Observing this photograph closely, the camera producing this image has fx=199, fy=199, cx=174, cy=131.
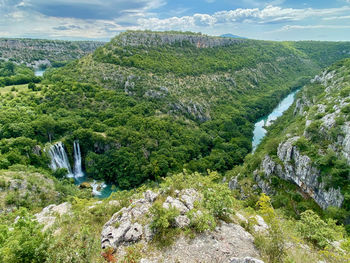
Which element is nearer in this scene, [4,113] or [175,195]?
[175,195]

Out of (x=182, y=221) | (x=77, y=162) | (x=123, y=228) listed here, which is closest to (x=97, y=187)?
(x=77, y=162)

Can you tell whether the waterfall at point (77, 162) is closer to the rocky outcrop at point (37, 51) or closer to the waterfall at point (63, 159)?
the waterfall at point (63, 159)

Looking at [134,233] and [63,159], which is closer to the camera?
[134,233]

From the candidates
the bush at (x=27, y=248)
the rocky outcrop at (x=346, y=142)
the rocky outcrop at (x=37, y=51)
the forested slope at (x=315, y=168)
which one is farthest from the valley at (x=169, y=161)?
the rocky outcrop at (x=37, y=51)

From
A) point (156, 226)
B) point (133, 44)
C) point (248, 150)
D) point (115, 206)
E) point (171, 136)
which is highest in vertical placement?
point (133, 44)

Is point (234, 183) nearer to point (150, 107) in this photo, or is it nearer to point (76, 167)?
point (76, 167)

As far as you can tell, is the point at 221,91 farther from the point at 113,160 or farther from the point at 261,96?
the point at 113,160

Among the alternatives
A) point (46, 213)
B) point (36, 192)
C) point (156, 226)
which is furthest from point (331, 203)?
point (36, 192)

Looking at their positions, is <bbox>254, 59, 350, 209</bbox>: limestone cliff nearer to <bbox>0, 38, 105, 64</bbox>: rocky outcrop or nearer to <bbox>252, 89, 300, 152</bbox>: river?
<bbox>252, 89, 300, 152</bbox>: river
